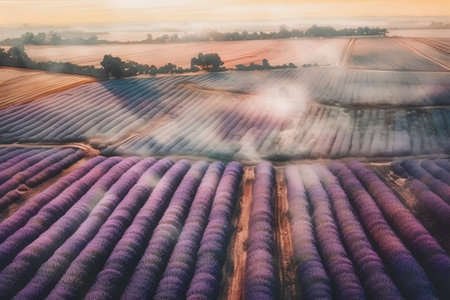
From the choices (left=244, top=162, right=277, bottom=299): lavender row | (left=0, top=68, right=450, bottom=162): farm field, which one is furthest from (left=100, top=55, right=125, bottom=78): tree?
(left=244, top=162, right=277, bottom=299): lavender row

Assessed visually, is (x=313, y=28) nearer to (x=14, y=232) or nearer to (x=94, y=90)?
(x=94, y=90)

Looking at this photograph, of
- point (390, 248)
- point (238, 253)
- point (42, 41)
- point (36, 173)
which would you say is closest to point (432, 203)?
point (390, 248)

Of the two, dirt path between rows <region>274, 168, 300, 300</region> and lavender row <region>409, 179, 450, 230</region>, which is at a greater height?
lavender row <region>409, 179, 450, 230</region>

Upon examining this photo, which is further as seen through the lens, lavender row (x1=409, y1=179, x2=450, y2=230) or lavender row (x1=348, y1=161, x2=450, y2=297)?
lavender row (x1=409, y1=179, x2=450, y2=230)

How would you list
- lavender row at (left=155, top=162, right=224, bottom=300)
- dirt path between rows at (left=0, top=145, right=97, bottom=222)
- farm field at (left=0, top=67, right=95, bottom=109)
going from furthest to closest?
farm field at (left=0, top=67, right=95, bottom=109) → dirt path between rows at (left=0, top=145, right=97, bottom=222) → lavender row at (left=155, top=162, right=224, bottom=300)

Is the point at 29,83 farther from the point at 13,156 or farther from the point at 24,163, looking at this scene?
the point at 24,163

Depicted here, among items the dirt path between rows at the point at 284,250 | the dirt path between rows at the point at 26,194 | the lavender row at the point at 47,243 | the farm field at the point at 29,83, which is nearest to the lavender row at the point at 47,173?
the dirt path between rows at the point at 26,194

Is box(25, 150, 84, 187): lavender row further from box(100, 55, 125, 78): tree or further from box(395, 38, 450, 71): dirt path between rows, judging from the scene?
box(395, 38, 450, 71): dirt path between rows
